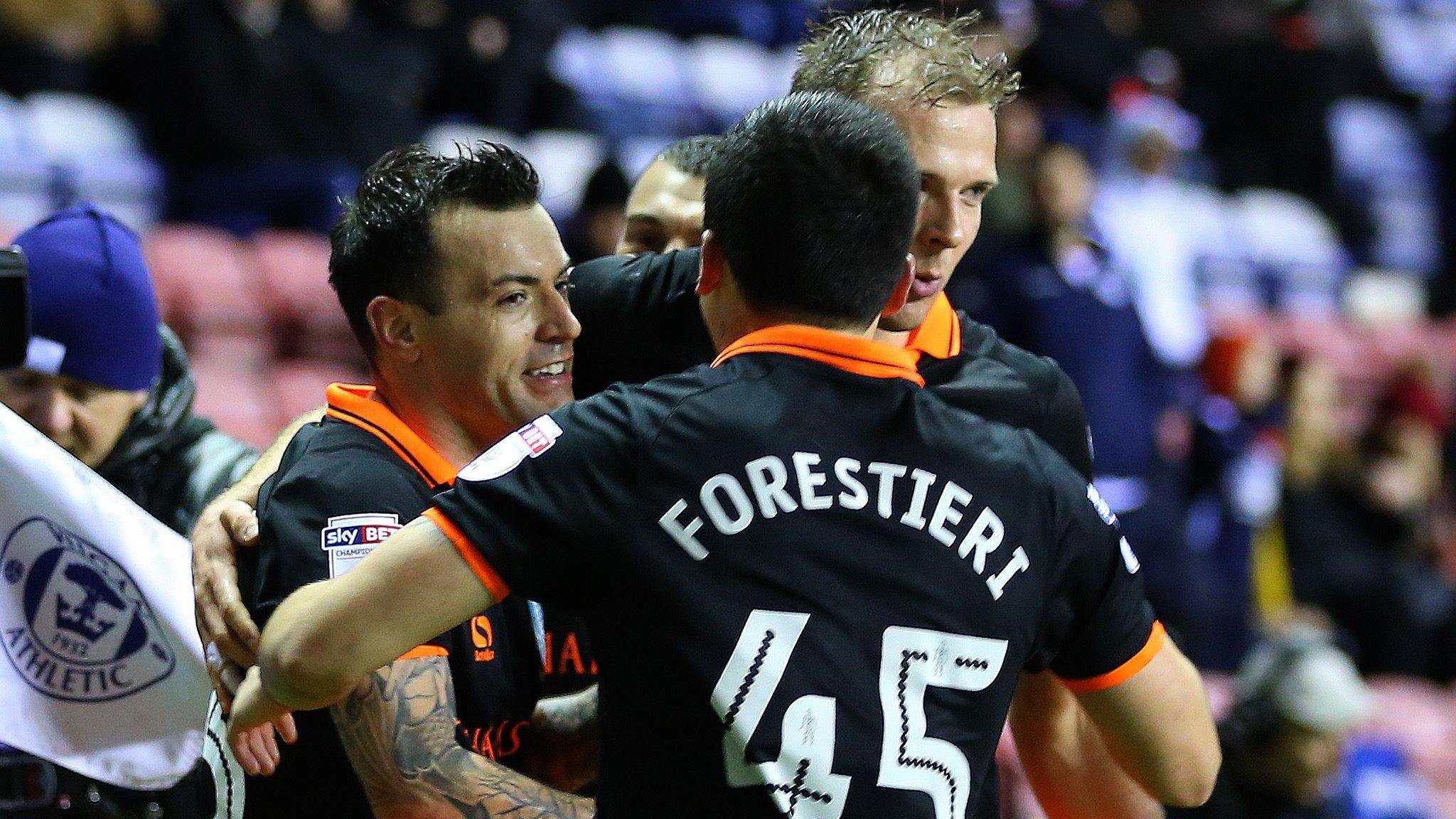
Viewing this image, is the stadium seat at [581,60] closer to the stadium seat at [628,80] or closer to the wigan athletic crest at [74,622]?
the stadium seat at [628,80]

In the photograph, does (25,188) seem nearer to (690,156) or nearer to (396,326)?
(690,156)

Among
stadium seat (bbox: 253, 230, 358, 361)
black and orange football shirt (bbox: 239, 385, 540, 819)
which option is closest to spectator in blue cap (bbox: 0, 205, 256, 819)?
black and orange football shirt (bbox: 239, 385, 540, 819)

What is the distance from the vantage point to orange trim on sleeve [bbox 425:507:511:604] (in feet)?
7.53

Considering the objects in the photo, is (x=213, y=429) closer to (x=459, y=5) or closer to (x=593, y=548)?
(x=593, y=548)

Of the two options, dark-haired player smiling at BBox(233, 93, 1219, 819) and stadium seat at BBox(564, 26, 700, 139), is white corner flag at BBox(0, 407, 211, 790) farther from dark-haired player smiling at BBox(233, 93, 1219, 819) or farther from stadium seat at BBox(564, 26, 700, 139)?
stadium seat at BBox(564, 26, 700, 139)

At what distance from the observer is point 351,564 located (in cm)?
264

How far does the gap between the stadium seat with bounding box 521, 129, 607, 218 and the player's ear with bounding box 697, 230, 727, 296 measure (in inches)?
262

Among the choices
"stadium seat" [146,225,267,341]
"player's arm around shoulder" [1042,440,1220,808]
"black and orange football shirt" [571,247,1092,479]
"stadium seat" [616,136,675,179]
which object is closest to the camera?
"player's arm around shoulder" [1042,440,1220,808]

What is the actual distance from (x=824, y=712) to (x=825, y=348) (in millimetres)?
463

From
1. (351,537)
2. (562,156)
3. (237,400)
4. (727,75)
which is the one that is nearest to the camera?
(351,537)

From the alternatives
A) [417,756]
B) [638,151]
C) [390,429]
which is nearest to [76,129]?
[638,151]

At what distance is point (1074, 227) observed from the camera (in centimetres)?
824

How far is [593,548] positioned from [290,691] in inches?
16.8

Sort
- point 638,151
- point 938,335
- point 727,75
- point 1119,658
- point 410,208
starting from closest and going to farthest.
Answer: point 1119,658 → point 410,208 → point 938,335 → point 638,151 → point 727,75
